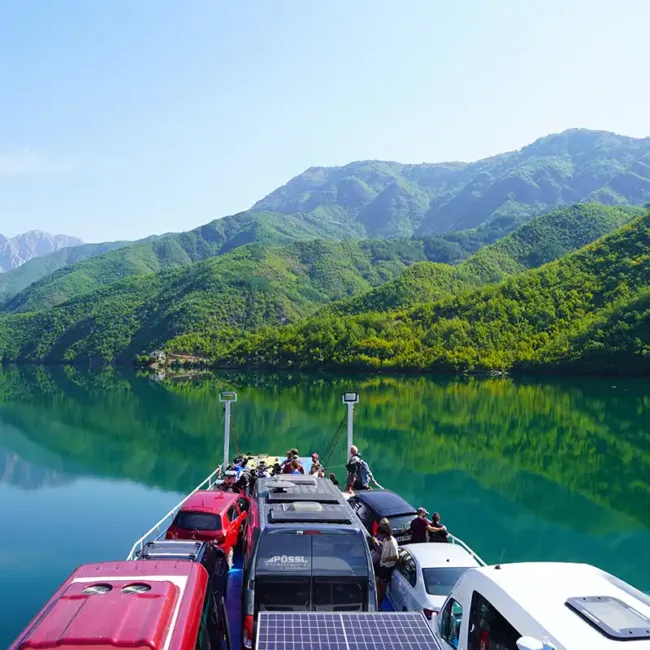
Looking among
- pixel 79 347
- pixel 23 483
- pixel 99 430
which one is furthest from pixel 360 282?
pixel 23 483

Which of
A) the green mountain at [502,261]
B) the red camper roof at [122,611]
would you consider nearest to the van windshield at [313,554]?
the red camper roof at [122,611]

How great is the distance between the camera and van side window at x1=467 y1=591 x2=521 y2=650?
520 cm

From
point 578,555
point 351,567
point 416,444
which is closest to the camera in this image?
point 351,567

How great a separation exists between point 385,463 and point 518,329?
6594cm

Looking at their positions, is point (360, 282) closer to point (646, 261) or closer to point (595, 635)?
point (646, 261)

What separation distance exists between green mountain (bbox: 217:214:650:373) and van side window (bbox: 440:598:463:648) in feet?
231

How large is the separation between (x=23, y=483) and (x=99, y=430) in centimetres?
1480

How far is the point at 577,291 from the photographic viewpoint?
91125 millimetres

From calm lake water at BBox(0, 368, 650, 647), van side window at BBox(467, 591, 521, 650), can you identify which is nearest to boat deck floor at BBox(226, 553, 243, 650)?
van side window at BBox(467, 591, 521, 650)

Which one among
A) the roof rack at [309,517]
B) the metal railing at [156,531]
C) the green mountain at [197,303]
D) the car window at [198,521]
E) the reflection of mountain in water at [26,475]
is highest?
the green mountain at [197,303]

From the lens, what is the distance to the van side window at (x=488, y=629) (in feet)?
17.0

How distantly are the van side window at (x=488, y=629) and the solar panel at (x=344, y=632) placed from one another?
0.69m

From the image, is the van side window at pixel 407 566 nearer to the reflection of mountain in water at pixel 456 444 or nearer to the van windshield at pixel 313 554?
the van windshield at pixel 313 554

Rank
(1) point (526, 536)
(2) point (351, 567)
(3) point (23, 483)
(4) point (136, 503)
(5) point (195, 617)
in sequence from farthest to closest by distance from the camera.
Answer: (3) point (23, 483) < (4) point (136, 503) < (1) point (526, 536) < (2) point (351, 567) < (5) point (195, 617)
